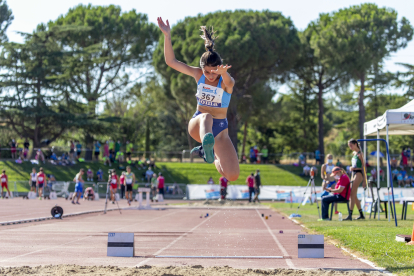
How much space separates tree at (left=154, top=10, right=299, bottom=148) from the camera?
126 feet

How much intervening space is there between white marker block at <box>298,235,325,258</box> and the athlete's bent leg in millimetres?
1348

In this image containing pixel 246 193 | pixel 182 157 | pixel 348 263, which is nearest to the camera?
pixel 348 263

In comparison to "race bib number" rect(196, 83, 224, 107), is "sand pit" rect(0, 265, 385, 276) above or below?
below

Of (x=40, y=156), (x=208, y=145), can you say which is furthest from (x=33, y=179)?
(x=208, y=145)

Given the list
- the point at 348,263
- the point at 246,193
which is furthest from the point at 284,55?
the point at 348,263

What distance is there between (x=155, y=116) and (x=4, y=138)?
21.3 m

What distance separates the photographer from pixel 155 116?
59500 millimetres

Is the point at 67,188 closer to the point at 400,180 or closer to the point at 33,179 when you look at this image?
the point at 33,179

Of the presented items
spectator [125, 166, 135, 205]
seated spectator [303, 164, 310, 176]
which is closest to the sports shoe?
spectator [125, 166, 135, 205]

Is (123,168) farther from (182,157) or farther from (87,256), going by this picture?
(87,256)

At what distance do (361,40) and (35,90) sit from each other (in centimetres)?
2957

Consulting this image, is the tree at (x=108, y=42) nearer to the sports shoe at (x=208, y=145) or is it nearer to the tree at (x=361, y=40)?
the tree at (x=361, y=40)

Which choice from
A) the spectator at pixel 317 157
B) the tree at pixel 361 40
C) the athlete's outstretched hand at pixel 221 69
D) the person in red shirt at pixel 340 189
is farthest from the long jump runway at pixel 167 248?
the tree at pixel 361 40

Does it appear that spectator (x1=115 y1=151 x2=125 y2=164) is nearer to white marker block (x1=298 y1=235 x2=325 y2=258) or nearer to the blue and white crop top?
the blue and white crop top
